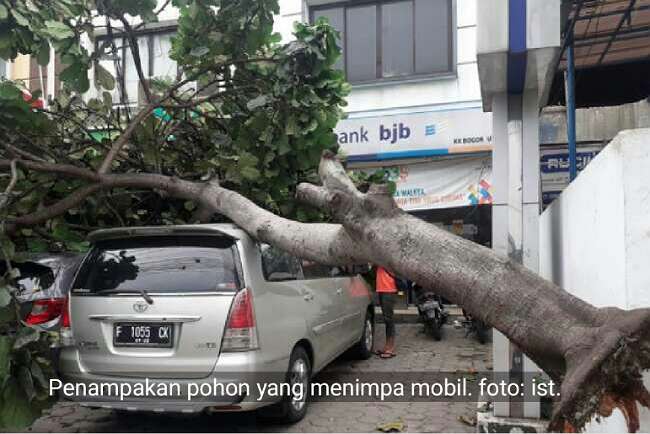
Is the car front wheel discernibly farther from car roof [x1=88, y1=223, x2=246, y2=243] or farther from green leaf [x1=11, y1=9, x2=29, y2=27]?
green leaf [x1=11, y1=9, x2=29, y2=27]

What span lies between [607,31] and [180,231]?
4.75 metres

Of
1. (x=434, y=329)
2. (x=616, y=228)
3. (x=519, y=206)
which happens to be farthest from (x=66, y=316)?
(x=434, y=329)

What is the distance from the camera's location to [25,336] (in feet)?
12.6

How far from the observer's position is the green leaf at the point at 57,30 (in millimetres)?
4676

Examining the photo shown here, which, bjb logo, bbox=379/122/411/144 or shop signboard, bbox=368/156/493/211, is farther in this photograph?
bjb logo, bbox=379/122/411/144

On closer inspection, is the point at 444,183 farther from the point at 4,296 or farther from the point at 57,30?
the point at 4,296

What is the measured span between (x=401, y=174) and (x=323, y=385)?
215 inches

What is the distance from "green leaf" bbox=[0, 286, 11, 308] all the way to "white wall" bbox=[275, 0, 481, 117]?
810cm

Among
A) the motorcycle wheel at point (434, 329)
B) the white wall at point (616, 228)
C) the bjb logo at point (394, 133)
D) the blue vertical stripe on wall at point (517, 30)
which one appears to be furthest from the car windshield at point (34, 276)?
the bjb logo at point (394, 133)

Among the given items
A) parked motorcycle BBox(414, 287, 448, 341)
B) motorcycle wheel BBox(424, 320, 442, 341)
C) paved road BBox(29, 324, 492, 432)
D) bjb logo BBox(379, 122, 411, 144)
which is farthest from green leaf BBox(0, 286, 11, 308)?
bjb logo BBox(379, 122, 411, 144)

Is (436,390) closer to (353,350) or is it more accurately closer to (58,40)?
(353,350)

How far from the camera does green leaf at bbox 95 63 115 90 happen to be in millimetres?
5543

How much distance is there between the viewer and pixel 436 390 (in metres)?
6.02

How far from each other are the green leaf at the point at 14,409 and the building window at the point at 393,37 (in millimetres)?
8787
